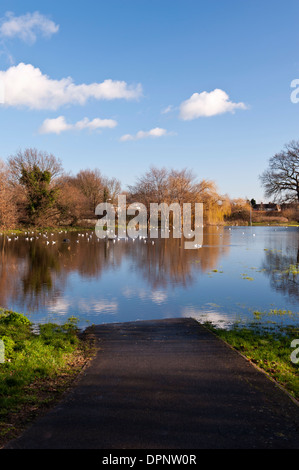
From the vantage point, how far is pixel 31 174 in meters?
57.0

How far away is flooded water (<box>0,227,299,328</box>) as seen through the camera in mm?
11547

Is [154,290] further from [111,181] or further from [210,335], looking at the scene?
[111,181]

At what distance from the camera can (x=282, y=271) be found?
19.9 m

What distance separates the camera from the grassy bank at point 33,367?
467 centimetres

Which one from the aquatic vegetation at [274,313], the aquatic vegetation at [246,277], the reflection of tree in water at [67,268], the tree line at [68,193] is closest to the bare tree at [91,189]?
the tree line at [68,193]

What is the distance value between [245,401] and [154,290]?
10297 mm

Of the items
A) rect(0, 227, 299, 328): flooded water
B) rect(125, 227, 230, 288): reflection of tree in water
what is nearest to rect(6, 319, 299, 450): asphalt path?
rect(0, 227, 299, 328): flooded water

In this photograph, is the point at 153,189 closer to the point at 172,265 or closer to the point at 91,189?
the point at 91,189

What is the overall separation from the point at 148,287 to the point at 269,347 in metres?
8.44

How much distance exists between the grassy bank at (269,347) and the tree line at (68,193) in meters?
36.0

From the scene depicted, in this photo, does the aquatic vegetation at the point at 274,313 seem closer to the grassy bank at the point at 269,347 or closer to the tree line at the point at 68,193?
the grassy bank at the point at 269,347

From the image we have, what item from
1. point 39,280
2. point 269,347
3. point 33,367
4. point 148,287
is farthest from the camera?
point 39,280

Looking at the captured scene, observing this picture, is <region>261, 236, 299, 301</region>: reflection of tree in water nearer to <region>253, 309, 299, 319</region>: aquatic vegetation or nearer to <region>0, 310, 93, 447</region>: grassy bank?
<region>253, 309, 299, 319</region>: aquatic vegetation

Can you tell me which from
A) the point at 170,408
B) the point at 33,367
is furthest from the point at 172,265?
the point at 170,408
